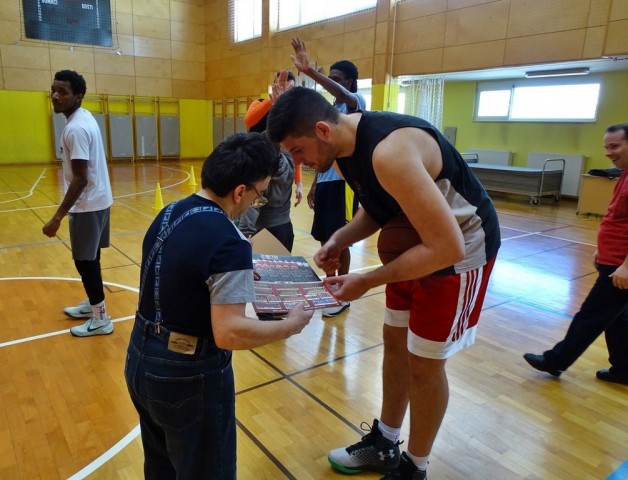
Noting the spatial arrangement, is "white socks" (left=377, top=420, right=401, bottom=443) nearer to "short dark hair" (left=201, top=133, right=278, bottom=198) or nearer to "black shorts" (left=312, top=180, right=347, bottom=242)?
"short dark hair" (left=201, top=133, right=278, bottom=198)

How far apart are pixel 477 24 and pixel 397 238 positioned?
398 inches

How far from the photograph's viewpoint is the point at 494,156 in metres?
12.0

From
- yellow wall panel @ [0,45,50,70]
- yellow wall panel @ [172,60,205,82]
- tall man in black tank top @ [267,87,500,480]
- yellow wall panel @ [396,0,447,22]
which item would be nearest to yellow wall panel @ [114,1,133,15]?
yellow wall panel @ [172,60,205,82]

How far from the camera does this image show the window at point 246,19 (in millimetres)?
16375

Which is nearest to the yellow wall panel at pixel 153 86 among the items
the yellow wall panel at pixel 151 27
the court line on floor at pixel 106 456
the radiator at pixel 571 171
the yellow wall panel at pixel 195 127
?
the yellow wall panel at pixel 195 127

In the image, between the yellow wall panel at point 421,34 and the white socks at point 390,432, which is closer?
the white socks at point 390,432

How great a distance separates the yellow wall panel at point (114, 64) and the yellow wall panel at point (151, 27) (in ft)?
3.48

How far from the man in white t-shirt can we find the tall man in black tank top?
1897mm

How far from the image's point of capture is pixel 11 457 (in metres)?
2.10

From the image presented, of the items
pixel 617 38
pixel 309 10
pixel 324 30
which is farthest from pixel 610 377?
pixel 309 10

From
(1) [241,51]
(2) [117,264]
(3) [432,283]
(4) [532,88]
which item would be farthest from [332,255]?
(1) [241,51]

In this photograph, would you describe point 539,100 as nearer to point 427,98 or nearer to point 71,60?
point 427,98

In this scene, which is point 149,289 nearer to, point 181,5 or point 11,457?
point 11,457

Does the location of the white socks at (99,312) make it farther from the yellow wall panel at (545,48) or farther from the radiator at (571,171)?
the radiator at (571,171)
